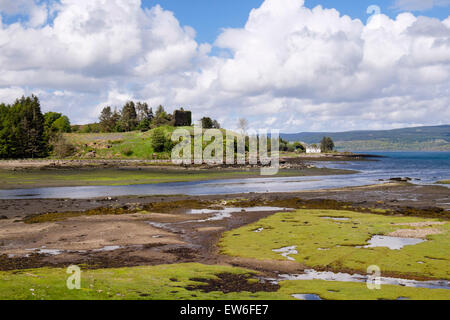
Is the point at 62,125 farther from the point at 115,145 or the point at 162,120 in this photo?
the point at 162,120

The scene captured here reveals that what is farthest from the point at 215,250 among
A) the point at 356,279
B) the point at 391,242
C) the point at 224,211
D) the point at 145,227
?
the point at 224,211

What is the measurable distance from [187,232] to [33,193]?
35.8 m

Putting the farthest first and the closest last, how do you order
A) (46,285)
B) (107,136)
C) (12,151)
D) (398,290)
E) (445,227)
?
1. (107,136)
2. (12,151)
3. (445,227)
4. (398,290)
5. (46,285)

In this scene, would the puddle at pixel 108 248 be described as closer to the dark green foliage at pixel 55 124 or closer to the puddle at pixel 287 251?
the puddle at pixel 287 251

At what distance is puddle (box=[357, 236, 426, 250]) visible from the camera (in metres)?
23.8

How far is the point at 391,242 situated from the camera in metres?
25.0

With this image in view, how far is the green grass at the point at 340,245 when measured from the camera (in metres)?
19.7

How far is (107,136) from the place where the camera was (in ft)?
553

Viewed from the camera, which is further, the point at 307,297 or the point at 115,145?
the point at 115,145

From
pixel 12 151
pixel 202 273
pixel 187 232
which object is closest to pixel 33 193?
pixel 187 232

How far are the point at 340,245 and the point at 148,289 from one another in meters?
13.9

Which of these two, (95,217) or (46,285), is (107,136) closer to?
(95,217)

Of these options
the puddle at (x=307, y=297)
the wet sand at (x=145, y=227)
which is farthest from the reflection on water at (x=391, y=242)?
the puddle at (x=307, y=297)

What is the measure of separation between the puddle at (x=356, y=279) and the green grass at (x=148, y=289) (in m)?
1.24
